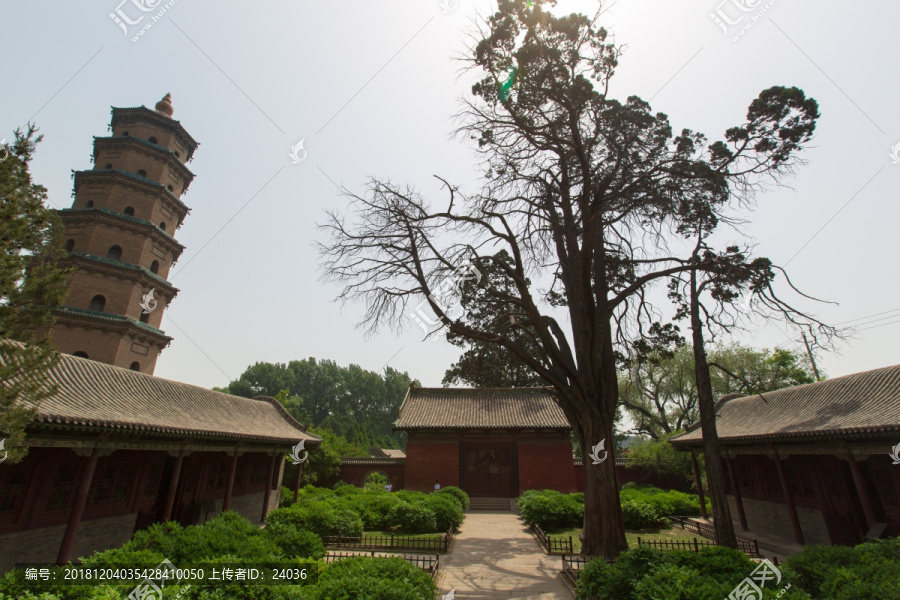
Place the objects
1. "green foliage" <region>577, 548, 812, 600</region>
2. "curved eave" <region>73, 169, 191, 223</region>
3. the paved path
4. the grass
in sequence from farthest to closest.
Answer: "curved eave" <region>73, 169, 191, 223</region> < the grass < the paved path < "green foliage" <region>577, 548, 812, 600</region>

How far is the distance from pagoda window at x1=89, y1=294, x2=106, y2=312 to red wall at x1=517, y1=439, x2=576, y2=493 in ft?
69.0

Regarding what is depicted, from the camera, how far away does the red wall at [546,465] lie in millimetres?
23031

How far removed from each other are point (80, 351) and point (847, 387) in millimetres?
27411

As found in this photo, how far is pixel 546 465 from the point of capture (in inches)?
920

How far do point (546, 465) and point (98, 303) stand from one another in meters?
22.7

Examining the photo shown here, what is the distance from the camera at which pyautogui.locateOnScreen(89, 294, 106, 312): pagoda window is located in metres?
18.3

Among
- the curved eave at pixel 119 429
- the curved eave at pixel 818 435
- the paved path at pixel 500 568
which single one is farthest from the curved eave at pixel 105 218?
the curved eave at pixel 818 435

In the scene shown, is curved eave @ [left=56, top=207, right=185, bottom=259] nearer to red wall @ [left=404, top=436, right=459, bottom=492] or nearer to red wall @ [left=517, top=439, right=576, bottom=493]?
red wall @ [left=404, top=436, right=459, bottom=492]

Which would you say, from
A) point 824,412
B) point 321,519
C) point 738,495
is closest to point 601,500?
point 824,412

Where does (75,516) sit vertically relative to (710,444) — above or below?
below

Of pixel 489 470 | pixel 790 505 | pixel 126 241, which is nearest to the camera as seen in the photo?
pixel 790 505

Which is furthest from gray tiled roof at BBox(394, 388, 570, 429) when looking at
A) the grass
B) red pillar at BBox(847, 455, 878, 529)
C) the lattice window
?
the lattice window

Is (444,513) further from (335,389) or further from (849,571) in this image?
(335,389)

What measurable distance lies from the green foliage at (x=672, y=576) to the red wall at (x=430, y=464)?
17205 millimetres
